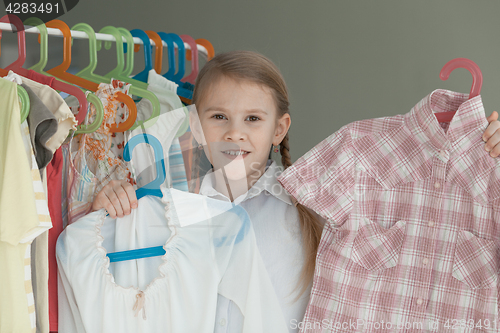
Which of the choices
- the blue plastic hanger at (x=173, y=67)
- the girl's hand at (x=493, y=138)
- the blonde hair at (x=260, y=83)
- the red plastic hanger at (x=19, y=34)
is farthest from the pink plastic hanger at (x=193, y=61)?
the girl's hand at (x=493, y=138)

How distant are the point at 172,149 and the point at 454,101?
28.7 inches

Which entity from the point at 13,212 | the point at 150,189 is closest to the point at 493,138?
the point at 150,189

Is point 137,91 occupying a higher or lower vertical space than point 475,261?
higher

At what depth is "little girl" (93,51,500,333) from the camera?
3.96ft

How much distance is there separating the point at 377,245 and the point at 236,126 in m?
0.50

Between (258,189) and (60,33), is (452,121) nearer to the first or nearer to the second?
(258,189)

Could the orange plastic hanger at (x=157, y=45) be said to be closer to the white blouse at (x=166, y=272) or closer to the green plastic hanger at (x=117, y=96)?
the green plastic hanger at (x=117, y=96)

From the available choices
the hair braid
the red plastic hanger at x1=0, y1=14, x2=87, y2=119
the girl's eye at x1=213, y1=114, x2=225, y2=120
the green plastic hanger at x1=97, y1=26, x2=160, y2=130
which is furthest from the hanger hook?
the red plastic hanger at x1=0, y1=14, x2=87, y2=119

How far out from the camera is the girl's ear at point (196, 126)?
1.33m

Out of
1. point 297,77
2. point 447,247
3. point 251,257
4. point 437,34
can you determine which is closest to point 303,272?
point 251,257

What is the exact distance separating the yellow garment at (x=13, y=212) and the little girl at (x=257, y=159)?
487mm

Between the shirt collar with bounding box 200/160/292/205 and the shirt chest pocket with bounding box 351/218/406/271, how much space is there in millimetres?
240

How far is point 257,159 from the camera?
1.35m

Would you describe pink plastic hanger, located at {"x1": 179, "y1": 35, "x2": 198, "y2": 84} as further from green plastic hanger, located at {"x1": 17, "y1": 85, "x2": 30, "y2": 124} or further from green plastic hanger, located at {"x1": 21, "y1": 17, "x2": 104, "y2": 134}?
green plastic hanger, located at {"x1": 17, "y1": 85, "x2": 30, "y2": 124}
